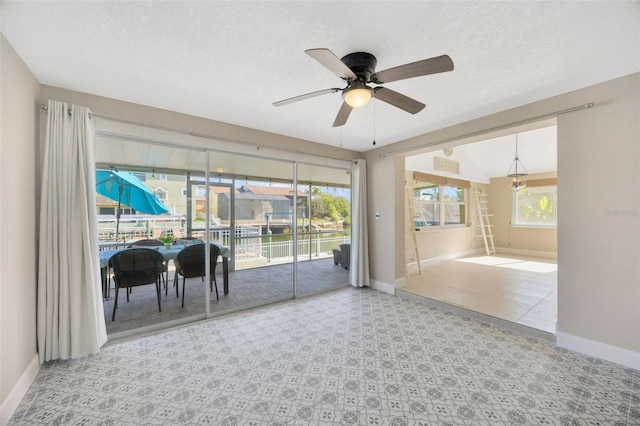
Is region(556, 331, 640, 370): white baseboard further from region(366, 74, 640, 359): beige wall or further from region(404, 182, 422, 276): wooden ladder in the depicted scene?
region(404, 182, 422, 276): wooden ladder

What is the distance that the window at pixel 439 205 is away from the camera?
6.40 m

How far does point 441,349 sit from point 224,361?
2.12 m

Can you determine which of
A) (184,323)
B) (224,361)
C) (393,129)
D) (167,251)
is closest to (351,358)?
(224,361)

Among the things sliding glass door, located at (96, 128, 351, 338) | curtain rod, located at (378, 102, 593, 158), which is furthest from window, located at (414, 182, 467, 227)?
curtain rod, located at (378, 102, 593, 158)

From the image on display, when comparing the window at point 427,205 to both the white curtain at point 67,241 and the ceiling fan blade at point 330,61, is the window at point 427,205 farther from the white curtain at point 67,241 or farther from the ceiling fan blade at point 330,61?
the white curtain at point 67,241

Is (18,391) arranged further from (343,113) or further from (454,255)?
(454,255)

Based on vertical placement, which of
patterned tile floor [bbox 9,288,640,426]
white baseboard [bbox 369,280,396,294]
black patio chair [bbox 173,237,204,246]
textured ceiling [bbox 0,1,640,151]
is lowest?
patterned tile floor [bbox 9,288,640,426]

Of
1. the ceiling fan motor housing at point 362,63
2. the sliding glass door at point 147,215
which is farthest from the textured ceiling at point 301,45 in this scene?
the sliding glass door at point 147,215

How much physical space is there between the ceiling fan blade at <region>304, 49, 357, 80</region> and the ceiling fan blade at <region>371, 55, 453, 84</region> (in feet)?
0.72

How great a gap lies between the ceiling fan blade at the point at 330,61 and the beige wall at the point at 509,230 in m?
7.50

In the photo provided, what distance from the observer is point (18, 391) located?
6.05 feet

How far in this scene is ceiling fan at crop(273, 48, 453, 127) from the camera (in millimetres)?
1530

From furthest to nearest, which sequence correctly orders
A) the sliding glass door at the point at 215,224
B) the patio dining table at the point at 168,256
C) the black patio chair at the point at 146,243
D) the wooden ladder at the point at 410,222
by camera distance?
1. the wooden ladder at the point at 410,222
2. the black patio chair at the point at 146,243
3. the sliding glass door at the point at 215,224
4. the patio dining table at the point at 168,256

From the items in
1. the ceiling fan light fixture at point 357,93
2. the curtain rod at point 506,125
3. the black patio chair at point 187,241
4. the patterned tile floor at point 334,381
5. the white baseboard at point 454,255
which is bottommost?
the patterned tile floor at point 334,381
